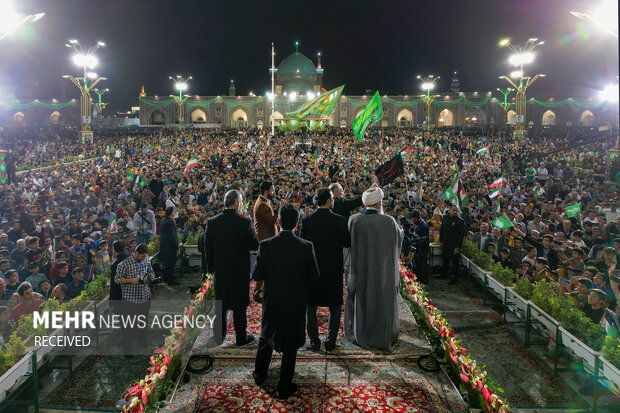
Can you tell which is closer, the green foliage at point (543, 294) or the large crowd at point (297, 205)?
the green foliage at point (543, 294)

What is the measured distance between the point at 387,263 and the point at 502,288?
370 cm

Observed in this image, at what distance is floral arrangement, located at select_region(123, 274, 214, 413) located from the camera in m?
3.54

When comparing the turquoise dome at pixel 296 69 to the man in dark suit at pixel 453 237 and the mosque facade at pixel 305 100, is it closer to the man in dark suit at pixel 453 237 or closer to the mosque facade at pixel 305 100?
the mosque facade at pixel 305 100

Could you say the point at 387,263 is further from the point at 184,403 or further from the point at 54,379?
the point at 54,379

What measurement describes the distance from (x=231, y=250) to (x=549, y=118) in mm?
61074

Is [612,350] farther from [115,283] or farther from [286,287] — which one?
[115,283]

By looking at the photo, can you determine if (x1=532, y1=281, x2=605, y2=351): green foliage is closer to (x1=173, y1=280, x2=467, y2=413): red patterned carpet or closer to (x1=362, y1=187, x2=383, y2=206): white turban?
(x1=173, y1=280, x2=467, y2=413): red patterned carpet

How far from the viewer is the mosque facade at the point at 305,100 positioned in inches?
2128

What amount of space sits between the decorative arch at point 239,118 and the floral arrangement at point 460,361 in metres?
52.4

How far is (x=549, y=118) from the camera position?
56.4m

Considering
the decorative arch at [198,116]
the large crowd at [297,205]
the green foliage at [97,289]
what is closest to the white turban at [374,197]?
the large crowd at [297,205]

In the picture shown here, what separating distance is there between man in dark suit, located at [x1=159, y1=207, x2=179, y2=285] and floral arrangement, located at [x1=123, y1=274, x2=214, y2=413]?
3.19 metres

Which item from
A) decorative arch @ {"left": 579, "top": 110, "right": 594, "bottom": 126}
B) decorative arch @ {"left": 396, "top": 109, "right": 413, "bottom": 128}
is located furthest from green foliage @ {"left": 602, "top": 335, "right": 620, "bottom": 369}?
decorative arch @ {"left": 579, "top": 110, "right": 594, "bottom": 126}

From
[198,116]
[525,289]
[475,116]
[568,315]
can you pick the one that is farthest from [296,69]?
[568,315]
